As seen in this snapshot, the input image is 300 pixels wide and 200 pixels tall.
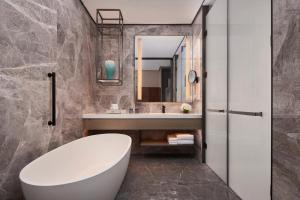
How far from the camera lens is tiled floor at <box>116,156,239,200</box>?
206 cm

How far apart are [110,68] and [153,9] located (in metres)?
1.12

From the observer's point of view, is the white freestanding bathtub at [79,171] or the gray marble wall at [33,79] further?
the gray marble wall at [33,79]

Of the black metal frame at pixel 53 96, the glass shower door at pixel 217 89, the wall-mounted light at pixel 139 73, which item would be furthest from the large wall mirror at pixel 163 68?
the black metal frame at pixel 53 96

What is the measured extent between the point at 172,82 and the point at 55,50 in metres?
1.99

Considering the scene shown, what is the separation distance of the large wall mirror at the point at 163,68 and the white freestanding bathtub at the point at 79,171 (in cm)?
124

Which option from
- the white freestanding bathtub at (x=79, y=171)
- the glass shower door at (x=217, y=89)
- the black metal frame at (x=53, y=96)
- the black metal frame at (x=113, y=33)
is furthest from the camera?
the black metal frame at (x=113, y=33)

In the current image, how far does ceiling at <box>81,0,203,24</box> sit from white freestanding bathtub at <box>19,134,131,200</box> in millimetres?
1832

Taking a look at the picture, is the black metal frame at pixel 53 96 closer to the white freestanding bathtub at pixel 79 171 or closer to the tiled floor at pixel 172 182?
the white freestanding bathtub at pixel 79 171

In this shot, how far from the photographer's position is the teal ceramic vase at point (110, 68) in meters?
3.45

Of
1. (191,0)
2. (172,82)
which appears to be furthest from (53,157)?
(191,0)

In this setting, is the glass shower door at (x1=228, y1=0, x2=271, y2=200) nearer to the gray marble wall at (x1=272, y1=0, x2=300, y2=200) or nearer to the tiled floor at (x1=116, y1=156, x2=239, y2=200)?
the gray marble wall at (x1=272, y1=0, x2=300, y2=200)

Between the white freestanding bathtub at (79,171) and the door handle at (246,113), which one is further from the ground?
the door handle at (246,113)

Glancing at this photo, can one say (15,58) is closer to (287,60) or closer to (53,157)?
(53,157)

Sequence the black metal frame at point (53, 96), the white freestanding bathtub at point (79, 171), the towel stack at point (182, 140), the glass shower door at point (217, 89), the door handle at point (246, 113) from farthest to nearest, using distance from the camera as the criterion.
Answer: the towel stack at point (182, 140)
the glass shower door at point (217, 89)
the black metal frame at point (53, 96)
the door handle at point (246, 113)
the white freestanding bathtub at point (79, 171)
